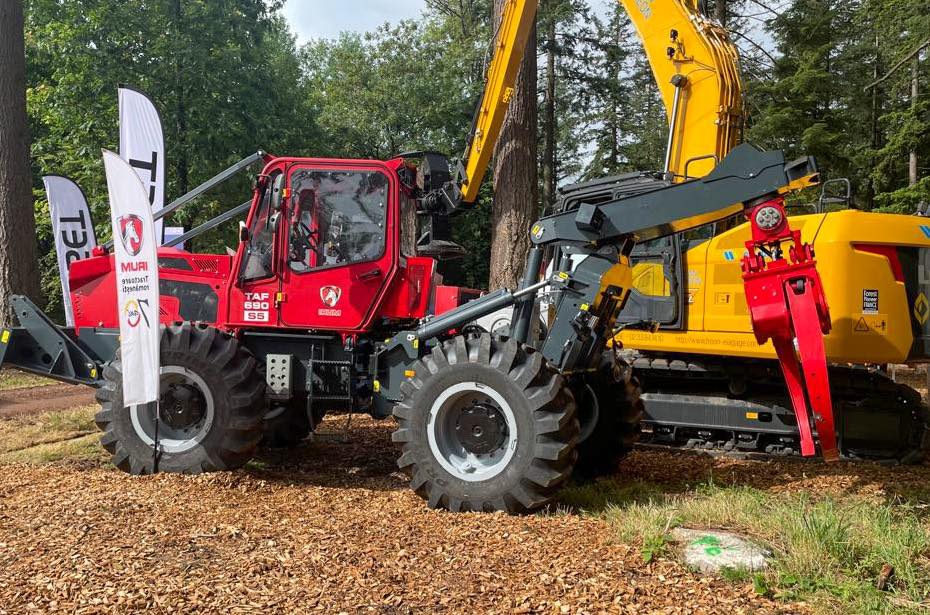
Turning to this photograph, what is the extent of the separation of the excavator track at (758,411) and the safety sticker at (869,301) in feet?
3.33

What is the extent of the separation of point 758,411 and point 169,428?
5581 millimetres

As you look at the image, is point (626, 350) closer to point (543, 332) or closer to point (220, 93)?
point (543, 332)

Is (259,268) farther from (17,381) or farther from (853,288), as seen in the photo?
(17,381)

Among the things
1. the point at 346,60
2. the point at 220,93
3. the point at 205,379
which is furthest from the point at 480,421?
the point at 346,60

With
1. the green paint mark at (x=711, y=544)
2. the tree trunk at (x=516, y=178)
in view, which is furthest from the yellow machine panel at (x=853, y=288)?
the tree trunk at (x=516, y=178)

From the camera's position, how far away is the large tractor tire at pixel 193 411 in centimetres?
606

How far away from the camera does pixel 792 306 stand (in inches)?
186

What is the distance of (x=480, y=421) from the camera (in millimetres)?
5367

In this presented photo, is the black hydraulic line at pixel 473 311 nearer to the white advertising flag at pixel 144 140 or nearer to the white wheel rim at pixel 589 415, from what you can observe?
the white wheel rim at pixel 589 415

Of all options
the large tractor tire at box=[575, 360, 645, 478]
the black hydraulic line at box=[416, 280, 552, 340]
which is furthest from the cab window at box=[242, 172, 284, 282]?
the large tractor tire at box=[575, 360, 645, 478]

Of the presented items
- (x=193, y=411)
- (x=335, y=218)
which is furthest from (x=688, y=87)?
(x=193, y=411)

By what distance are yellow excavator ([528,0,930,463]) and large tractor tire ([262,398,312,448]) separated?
3.34 metres

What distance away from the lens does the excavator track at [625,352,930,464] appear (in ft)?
23.6

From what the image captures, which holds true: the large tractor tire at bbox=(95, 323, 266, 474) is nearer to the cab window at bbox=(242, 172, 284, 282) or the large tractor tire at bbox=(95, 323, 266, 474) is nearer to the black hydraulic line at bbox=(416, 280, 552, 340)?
the cab window at bbox=(242, 172, 284, 282)
